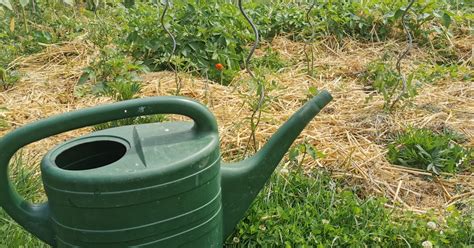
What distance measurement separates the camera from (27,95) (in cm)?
356

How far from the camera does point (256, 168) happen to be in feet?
5.61

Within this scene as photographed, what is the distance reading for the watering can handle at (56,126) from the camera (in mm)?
1402

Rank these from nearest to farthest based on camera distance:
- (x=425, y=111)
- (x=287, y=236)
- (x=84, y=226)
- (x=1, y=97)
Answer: (x=84, y=226) → (x=287, y=236) → (x=425, y=111) → (x=1, y=97)

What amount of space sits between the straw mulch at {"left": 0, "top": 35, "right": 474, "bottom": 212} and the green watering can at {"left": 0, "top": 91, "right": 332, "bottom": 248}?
106cm

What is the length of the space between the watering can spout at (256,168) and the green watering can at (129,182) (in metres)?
0.06

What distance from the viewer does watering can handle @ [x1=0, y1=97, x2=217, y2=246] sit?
140 centimetres

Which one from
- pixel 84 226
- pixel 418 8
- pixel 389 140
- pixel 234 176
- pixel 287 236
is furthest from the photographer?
pixel 418 8

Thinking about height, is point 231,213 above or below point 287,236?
above

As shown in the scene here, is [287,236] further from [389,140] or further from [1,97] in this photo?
[1,97]

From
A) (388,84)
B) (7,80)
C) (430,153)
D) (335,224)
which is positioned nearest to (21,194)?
(335,224)

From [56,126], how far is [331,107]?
208 centimetres

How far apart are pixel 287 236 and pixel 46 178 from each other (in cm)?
94

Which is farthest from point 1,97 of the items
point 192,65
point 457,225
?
point 457,225

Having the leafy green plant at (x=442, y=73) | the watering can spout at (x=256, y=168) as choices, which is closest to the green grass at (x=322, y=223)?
the watering can spout at (x=256, y=168)
